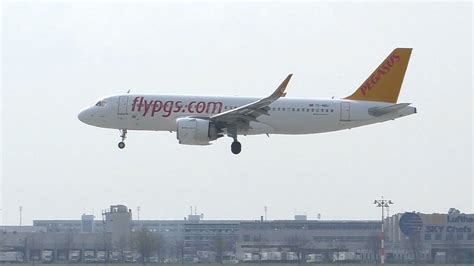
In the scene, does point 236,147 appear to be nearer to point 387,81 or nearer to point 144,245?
point 387,81

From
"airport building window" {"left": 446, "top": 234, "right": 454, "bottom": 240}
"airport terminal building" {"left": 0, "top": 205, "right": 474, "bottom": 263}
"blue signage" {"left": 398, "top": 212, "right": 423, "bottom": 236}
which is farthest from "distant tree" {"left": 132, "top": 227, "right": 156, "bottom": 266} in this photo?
"airport building window" {"left": 446, "top": 234, "right": 454, "bottom": 240}

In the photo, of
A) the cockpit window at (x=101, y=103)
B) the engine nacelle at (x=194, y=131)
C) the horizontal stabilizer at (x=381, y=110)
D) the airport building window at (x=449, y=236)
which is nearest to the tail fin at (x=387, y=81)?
the horizontal stabilizer at (x=381, y=110)

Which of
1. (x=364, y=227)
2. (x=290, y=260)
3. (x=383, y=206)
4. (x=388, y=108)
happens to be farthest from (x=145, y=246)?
(x=364, y=227)

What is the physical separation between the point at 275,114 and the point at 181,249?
3929 cm

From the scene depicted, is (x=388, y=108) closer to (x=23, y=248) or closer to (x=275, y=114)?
(x=275, y=114)

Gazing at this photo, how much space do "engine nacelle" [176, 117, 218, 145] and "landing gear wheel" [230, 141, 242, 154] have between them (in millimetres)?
2395

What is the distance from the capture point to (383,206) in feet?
320

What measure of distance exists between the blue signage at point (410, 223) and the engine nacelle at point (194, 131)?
180ft

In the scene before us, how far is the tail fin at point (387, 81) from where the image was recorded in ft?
305

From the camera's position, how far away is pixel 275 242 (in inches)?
5315

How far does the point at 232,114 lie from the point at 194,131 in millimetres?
2890

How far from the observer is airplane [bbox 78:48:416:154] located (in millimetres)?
86250

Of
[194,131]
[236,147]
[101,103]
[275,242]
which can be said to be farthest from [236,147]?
[275,242]

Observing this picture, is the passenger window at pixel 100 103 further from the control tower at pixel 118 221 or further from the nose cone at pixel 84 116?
the control tower at pixel 118 221
